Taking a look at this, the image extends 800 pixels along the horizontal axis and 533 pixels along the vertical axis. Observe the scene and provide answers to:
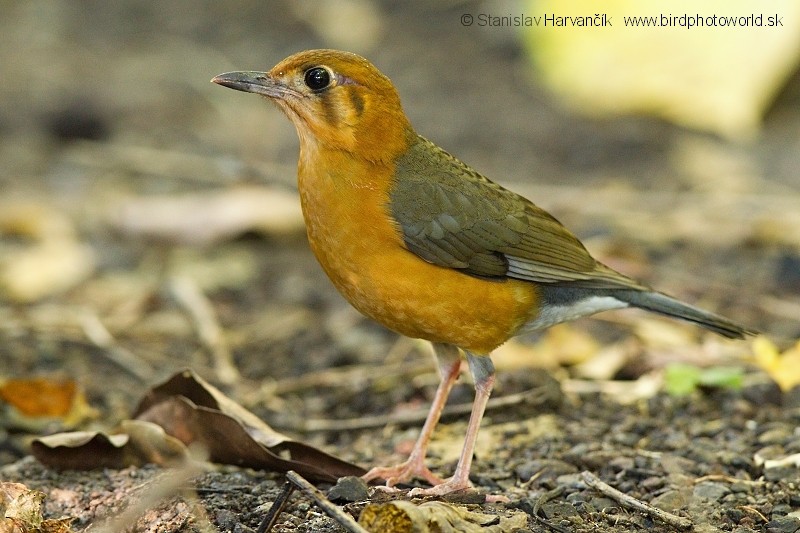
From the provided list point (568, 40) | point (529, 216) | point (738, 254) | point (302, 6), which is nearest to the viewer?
point (529, 216)

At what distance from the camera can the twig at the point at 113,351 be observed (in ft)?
20.4

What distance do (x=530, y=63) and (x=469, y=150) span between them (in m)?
2.28

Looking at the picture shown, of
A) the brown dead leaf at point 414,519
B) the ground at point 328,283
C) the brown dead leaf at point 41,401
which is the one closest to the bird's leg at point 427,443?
the ground at point 328,283

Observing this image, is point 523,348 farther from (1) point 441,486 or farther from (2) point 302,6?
(2) point 302,6

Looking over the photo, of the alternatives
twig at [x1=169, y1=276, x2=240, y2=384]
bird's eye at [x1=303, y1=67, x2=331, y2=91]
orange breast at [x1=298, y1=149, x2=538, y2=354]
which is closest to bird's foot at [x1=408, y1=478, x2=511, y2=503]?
Result: orange breast at [x1=298, y1=149, x2=538, y2=354]

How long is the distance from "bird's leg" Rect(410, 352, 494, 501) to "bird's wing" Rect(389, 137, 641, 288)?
41 centimetres

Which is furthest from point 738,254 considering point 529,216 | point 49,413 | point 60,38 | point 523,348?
point 60,38

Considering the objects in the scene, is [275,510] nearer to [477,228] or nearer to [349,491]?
[349,491]

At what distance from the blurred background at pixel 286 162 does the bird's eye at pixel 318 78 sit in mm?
1855

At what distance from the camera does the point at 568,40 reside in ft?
36.8

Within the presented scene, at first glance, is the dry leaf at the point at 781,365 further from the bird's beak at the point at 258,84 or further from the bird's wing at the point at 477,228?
the bird's beak at the point at 258,84

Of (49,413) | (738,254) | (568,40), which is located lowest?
(49,413)

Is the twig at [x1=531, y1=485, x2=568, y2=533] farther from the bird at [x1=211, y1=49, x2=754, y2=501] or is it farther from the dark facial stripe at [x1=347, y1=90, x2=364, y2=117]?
the dark facial stripe at [x1=347, y1=90, x2=364, y2=117]

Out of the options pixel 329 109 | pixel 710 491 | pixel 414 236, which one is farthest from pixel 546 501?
pixel 329 109
